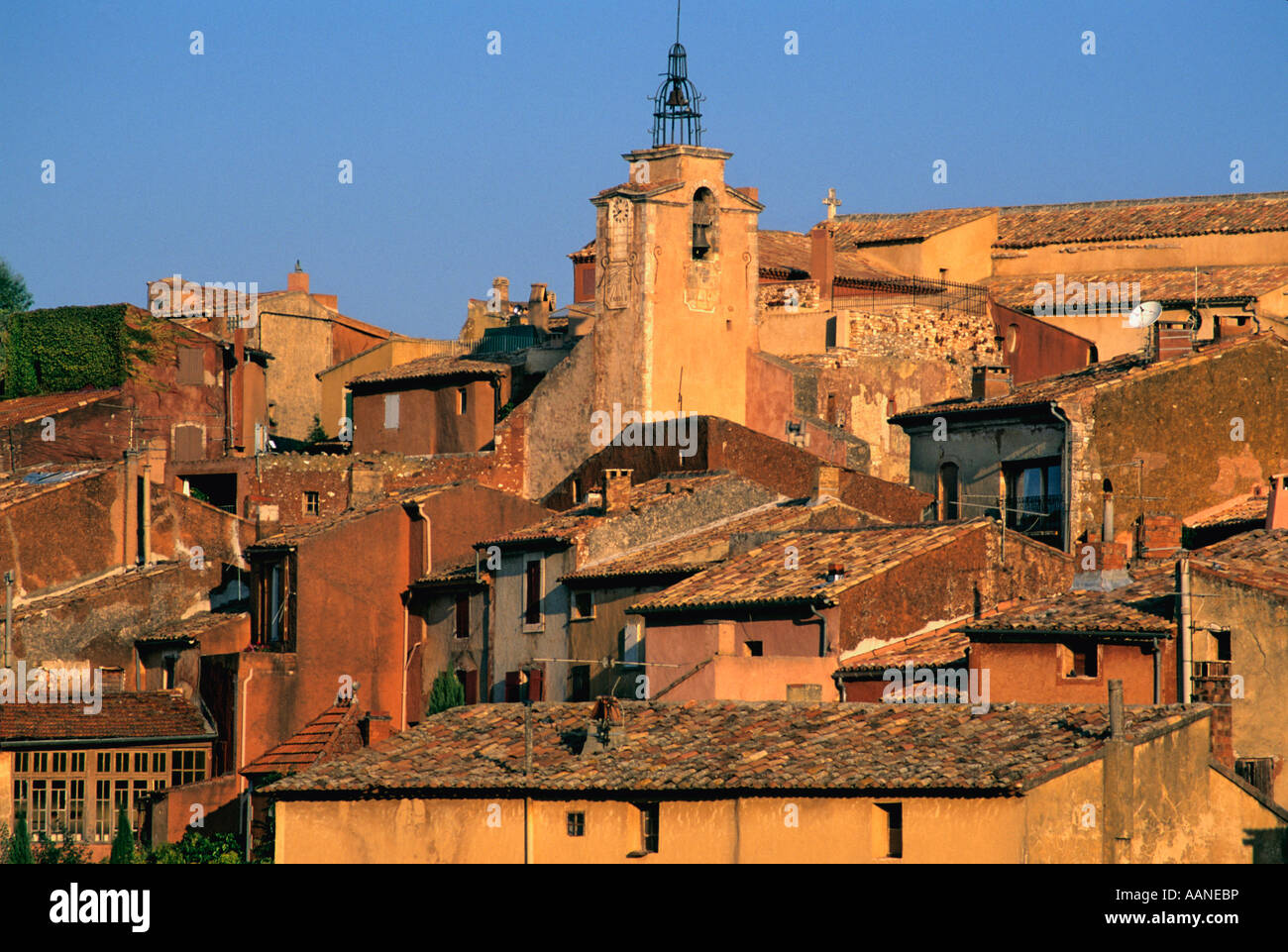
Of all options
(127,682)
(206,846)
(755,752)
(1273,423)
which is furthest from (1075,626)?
(127,682)

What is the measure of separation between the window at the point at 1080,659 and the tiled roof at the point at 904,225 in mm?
31775

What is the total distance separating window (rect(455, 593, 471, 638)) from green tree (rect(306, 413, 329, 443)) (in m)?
21.9

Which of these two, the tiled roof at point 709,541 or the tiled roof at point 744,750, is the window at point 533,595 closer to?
the tiled roof at point 709,541

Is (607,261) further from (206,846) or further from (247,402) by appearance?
A: (206,846)

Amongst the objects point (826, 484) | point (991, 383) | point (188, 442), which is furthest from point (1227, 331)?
point (188, 442)

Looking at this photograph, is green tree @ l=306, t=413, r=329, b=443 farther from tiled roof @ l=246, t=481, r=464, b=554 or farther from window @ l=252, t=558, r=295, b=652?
window @ l=252, t=558, r=295, b=652

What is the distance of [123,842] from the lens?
144 ft

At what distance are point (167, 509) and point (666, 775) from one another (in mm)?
22857

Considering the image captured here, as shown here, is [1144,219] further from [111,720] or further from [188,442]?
[111,720]

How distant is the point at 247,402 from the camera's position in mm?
65062

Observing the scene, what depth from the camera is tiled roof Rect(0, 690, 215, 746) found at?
45312mm

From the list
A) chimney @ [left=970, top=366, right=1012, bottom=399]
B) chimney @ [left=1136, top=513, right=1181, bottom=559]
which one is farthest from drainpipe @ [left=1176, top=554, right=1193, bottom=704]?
chimney @ [left=970, top=366, right=1012, bottom=399]

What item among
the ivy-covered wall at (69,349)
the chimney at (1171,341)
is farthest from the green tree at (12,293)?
→ the chimney at (1171,341)
